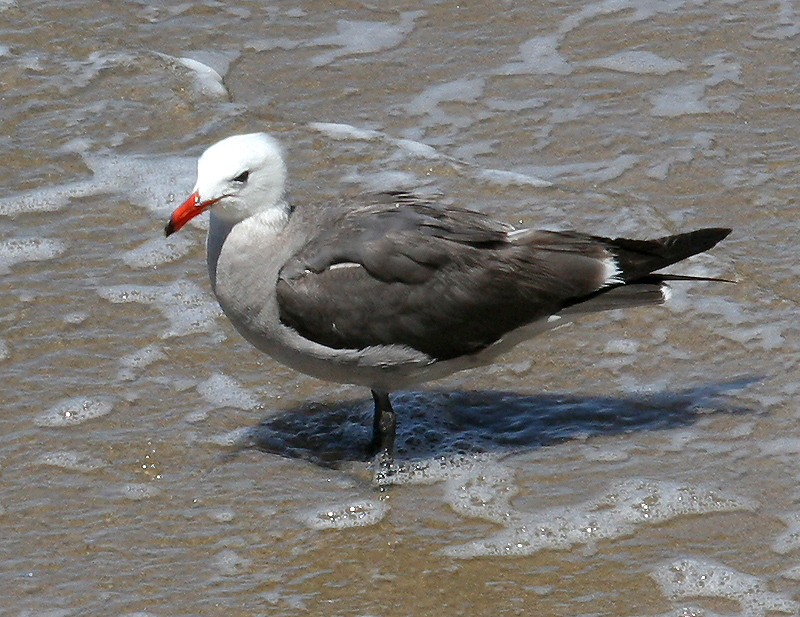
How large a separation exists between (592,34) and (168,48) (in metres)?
2.52

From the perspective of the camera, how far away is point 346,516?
496cm

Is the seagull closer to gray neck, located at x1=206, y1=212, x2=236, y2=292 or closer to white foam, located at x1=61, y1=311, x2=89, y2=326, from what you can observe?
gray neck, located at x1=206, y1=212, x2=236, y2=292

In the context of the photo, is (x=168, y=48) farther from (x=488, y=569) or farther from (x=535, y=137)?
(x=488, y=569)

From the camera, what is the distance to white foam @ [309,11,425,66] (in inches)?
319

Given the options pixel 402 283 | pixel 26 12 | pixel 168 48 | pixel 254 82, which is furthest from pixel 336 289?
pixel 26 12

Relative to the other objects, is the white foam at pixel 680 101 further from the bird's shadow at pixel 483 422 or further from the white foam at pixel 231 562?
the white foam at pixel 231 562

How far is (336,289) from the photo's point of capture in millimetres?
5098

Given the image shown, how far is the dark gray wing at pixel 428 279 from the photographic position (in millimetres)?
5102

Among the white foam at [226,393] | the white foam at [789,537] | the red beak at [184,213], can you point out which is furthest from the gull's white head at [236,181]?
the white foam at [789,537]

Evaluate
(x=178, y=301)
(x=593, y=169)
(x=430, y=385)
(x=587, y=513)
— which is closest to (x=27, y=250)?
(x=178, y=301)

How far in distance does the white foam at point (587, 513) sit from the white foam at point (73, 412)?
148cm

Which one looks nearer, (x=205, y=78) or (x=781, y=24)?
(x=205, y=78)

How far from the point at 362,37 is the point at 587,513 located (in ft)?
13.8

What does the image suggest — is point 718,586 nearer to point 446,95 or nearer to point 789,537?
point 789,537
